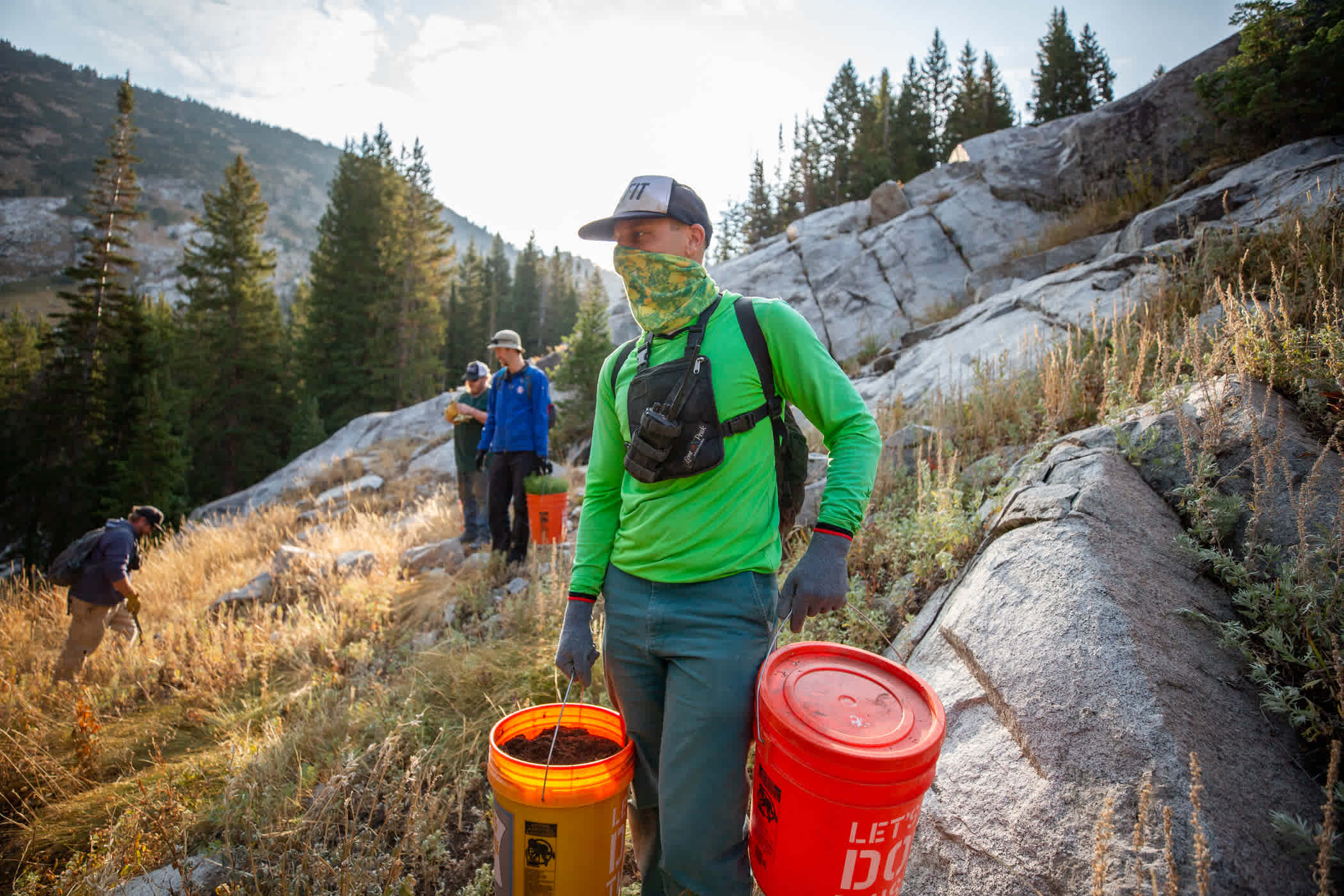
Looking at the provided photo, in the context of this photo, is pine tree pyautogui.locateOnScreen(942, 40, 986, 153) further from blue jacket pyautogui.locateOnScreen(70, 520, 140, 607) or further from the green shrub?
blue jacket pyautogui.locateOnScreen(70, 520, 140, 607)

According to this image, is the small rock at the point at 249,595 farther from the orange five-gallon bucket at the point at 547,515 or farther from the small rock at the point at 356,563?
the orange five-gallon bucket at the point at 547,515

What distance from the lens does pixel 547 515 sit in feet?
19.7

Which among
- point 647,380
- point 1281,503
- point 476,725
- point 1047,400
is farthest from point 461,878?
point 1047,400

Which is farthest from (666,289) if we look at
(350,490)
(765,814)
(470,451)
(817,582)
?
(350,490)

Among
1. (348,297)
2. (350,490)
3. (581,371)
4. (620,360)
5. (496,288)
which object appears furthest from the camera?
(496,288)

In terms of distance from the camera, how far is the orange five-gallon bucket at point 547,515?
19.5ft

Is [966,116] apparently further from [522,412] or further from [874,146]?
[522,412]

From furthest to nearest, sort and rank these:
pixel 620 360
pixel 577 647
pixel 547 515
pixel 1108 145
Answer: pixel 1108 145 → pixel 547 515 → pixel 620 360 → pixel 577 647

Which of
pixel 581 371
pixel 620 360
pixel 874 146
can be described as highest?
pixel 874 146

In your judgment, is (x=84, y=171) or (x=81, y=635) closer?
(x=81, y=635)

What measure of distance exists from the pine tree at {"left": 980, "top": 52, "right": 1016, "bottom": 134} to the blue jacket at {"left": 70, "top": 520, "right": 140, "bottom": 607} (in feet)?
121

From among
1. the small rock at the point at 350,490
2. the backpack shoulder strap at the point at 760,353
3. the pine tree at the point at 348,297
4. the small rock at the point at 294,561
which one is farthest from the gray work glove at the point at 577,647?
the pine tree at the point at 348,297

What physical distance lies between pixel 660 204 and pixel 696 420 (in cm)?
74

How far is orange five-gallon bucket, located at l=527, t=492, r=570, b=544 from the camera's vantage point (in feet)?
19.5
